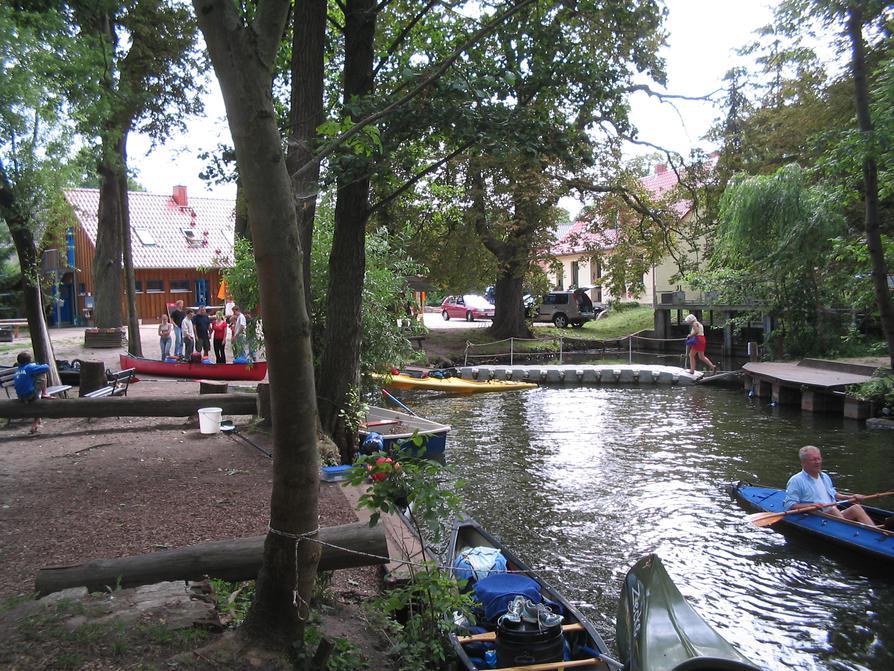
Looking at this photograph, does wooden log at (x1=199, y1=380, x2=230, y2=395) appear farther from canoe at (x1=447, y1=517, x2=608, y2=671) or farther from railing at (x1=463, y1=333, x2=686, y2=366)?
railing at (x1=463, y1=333, x2=686, y2=366)

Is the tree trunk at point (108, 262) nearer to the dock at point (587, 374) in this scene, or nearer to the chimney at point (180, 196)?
the dock at point (587, 374)

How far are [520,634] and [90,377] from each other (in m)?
11.9

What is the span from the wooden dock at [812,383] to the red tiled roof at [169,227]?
28525mm

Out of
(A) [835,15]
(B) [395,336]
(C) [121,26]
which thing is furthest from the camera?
(C) [121,26]

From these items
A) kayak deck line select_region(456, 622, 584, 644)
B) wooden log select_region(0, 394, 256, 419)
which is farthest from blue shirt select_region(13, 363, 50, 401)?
kayak deck line select_region(456, 622, 584, 644)

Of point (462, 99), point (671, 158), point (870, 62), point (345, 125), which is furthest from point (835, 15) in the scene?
point (345, 125)

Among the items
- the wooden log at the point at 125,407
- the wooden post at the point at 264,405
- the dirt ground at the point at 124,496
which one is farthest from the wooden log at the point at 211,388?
the wooden post at the point at 264,405

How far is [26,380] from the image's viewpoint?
470 inches

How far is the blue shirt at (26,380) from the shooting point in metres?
11.9

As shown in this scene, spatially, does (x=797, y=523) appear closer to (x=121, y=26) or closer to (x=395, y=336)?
(x=395, y=336)

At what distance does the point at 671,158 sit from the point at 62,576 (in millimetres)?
11076

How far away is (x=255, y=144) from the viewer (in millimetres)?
3943

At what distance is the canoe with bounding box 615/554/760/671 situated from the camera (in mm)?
5133

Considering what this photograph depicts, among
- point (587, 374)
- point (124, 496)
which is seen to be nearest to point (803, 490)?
point (124, 496)
